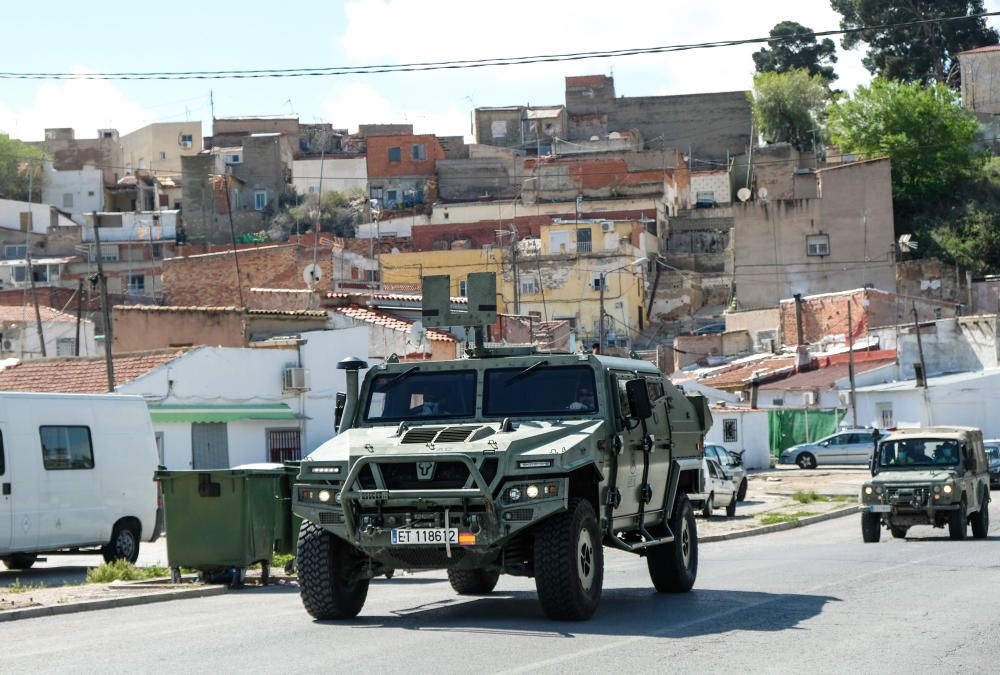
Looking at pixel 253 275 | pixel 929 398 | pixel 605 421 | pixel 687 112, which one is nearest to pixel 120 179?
pixel 687 112

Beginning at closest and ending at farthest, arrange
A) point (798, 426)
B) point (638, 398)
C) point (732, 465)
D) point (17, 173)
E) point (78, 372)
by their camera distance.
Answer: point (638, 398), point (78, 372), point (732, 465), point (798, 426), point (17, 173)

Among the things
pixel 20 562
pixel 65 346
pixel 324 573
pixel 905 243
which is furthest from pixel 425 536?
pixel 905 243

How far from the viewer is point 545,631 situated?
11945 millimetres

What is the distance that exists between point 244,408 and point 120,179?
8216 centimetres

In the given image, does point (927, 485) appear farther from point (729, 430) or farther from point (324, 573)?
point (729, 430)

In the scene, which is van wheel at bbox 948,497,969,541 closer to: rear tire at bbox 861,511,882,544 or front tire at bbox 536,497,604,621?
rear tire at bbox 861,511,882,544

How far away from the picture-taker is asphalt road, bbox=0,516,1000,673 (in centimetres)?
1038

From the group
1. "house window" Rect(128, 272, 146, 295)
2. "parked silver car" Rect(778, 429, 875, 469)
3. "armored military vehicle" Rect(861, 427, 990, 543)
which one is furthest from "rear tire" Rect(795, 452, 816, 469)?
"house window" Rect(128, 272, 146, 295)

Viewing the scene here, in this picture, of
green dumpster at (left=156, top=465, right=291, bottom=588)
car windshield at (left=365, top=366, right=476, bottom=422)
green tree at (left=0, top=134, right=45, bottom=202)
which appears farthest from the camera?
green tree at (left=0, top=134, right=45, bottom=202)

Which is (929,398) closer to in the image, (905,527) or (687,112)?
(905,527)

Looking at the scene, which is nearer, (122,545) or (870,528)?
(122,545)

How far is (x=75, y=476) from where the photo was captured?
798 inches

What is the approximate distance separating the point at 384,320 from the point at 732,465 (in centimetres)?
1229

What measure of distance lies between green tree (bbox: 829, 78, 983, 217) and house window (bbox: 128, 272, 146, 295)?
41.7 metres
